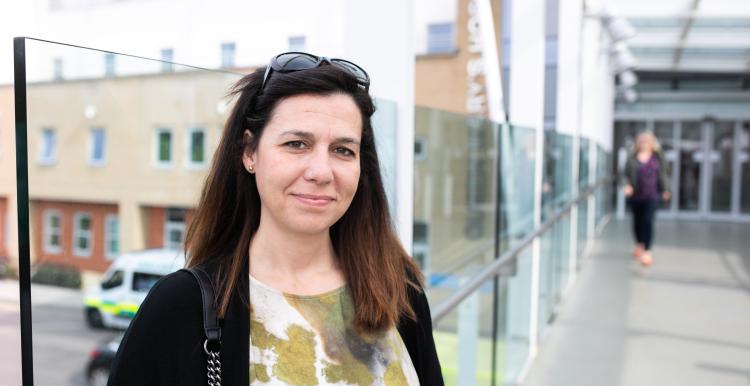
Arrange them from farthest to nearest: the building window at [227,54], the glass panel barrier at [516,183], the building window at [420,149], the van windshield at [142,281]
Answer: the glass panel barrier at [516,183] < the building window at [420,149] < the building window at [227,54] < the van windshield at [142,281]

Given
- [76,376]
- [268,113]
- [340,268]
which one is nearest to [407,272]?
[340,268]

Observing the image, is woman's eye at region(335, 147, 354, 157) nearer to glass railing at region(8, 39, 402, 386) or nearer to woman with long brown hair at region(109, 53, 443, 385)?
woman with long brown hair at region(109, 53, 443, 385)

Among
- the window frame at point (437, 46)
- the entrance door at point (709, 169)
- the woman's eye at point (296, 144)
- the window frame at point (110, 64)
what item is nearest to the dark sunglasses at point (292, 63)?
the woman's eye at point (296, 144)

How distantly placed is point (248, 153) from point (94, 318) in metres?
0.36

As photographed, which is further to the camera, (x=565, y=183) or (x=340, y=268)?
(x=565, y=183)

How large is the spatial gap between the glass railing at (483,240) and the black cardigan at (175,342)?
1283 mm

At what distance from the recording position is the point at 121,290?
3.98 ft

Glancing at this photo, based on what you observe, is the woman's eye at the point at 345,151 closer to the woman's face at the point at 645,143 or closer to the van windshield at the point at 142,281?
the van windshield at the point at 142,281

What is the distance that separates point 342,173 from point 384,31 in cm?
92

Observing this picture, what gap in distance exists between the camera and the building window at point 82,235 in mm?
1055

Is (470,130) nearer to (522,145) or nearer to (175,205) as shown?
(522,145)

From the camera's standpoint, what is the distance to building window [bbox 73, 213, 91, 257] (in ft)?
3.46

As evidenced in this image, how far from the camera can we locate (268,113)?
118 cm

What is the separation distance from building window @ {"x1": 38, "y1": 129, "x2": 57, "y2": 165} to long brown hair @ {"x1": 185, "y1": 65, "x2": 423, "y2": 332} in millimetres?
303
